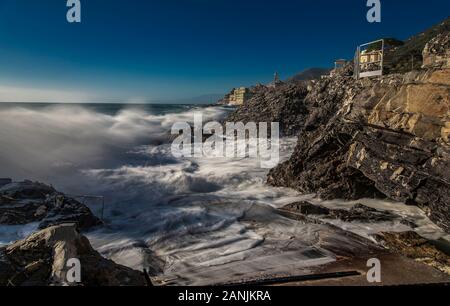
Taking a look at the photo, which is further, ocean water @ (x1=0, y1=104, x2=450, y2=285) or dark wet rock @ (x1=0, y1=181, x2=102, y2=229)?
dark wet rock @ (x1=0, y1=181, x2=102, y2=229)

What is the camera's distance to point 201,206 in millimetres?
11219

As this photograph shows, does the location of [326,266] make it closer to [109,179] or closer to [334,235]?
[334,235]

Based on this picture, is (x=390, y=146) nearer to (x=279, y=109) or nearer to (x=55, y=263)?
(x=55, y=263)

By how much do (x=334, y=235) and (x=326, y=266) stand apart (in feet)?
6.34

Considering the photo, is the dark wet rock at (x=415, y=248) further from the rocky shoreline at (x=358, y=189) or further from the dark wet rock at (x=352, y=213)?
the dark wet rock at (x=352, y=213)

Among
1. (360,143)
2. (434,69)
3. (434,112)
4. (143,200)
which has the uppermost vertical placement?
(434,69)

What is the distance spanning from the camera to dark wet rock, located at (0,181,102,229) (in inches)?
352

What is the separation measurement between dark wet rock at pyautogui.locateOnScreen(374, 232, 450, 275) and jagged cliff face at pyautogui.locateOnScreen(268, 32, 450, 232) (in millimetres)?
1172

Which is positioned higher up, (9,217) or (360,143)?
(360,143)
